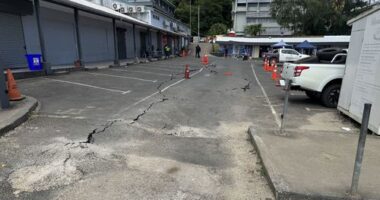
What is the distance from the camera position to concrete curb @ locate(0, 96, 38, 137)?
5.49m

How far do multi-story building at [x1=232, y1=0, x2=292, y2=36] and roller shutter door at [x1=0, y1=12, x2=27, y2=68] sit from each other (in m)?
69.0

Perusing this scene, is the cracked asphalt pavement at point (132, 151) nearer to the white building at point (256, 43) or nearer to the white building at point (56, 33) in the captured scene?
the white building at point (56, 33)

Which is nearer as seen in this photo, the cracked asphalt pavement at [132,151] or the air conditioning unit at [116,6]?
the cracked asphalt pavement at [132,151]

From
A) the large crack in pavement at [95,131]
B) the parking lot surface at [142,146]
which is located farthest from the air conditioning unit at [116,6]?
the large crack in pavement at [95,131]

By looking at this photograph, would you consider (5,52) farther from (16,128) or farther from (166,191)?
(166,191)

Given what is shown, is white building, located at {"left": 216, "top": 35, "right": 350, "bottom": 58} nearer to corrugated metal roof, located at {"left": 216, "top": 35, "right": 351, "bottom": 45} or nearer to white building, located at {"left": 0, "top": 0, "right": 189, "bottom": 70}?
corrugated metal roof, located at {"left": 216, "top": 35, "right": 351, "bottom": 45}

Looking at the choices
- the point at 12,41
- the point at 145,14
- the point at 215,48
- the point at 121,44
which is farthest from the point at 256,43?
the point at 12,41

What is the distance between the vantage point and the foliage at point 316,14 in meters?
49.1

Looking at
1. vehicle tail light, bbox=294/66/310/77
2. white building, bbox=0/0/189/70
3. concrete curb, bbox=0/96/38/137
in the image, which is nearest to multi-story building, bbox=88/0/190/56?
white building, bbox=0/0/189/70

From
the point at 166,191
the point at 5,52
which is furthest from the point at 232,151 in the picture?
the point at 5,52

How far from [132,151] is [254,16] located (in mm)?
80077

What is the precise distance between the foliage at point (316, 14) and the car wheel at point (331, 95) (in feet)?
147

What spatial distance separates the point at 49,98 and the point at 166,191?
6.71 meters

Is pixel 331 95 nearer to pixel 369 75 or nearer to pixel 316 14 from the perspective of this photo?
pixel 369 75
